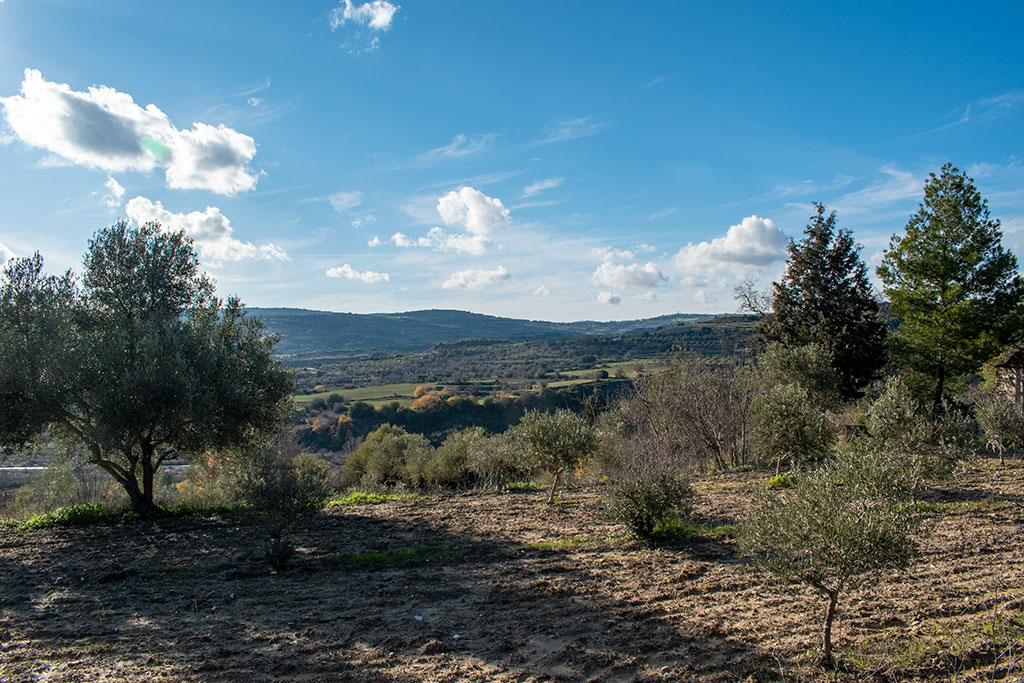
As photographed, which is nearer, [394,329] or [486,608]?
[486,608]

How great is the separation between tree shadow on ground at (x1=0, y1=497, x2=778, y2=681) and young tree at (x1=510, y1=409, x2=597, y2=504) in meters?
3.77

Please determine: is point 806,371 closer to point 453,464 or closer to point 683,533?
point 683,533

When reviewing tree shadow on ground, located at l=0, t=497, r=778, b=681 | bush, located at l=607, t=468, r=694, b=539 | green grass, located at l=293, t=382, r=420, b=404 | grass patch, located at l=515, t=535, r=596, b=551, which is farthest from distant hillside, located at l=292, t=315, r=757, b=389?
tree shadow on ground, located at l=0, t=497, r=778, b=681

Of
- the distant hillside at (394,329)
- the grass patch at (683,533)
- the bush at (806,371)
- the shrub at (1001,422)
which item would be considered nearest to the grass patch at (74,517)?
the grass patch at (683,533)

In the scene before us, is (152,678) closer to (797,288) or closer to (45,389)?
(45,389)

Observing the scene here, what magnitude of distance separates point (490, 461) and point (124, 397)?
34.2 feet

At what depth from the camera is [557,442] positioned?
15.2 m

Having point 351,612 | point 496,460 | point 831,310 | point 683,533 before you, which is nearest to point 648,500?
point 683,533

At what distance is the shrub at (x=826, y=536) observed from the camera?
5395 mm

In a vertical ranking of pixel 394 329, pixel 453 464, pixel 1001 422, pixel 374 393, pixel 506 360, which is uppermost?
pixel 394 329

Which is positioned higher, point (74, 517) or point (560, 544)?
point (74, 517)

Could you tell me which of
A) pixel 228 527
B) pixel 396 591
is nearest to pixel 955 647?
pixel 396 591

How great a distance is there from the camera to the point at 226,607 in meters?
8.18

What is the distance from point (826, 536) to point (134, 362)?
13.3 meters
